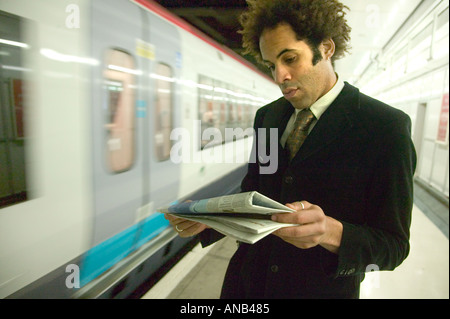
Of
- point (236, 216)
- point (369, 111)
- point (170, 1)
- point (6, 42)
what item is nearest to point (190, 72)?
point (6, 42)

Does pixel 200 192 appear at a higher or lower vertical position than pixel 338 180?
lower

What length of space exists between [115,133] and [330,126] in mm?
1769

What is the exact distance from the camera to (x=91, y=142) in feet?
6.94

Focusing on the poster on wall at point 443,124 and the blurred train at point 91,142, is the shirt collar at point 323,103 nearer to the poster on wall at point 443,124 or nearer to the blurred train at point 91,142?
the blurred train at point 91,142

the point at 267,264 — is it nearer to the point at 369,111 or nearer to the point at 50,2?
the point at 369,111

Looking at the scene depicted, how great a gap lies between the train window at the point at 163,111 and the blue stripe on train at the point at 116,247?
66 cm

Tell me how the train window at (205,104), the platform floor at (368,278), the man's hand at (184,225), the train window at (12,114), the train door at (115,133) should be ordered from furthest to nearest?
the train window at (205,104) < the platform floor at (368,278) < the train door at (115,133) < the train window at (12,114) < the man's hand at (184,225)

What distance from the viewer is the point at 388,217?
986mm

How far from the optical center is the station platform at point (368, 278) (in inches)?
99.7

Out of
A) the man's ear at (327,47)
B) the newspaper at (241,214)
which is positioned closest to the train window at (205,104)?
the man's ear at (327,47)

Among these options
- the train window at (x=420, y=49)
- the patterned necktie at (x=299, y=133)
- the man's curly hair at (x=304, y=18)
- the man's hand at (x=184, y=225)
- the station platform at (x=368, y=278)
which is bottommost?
the station platform at (x=368, y=278)

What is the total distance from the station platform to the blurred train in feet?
1.07

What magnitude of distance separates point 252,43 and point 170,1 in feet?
22.9
